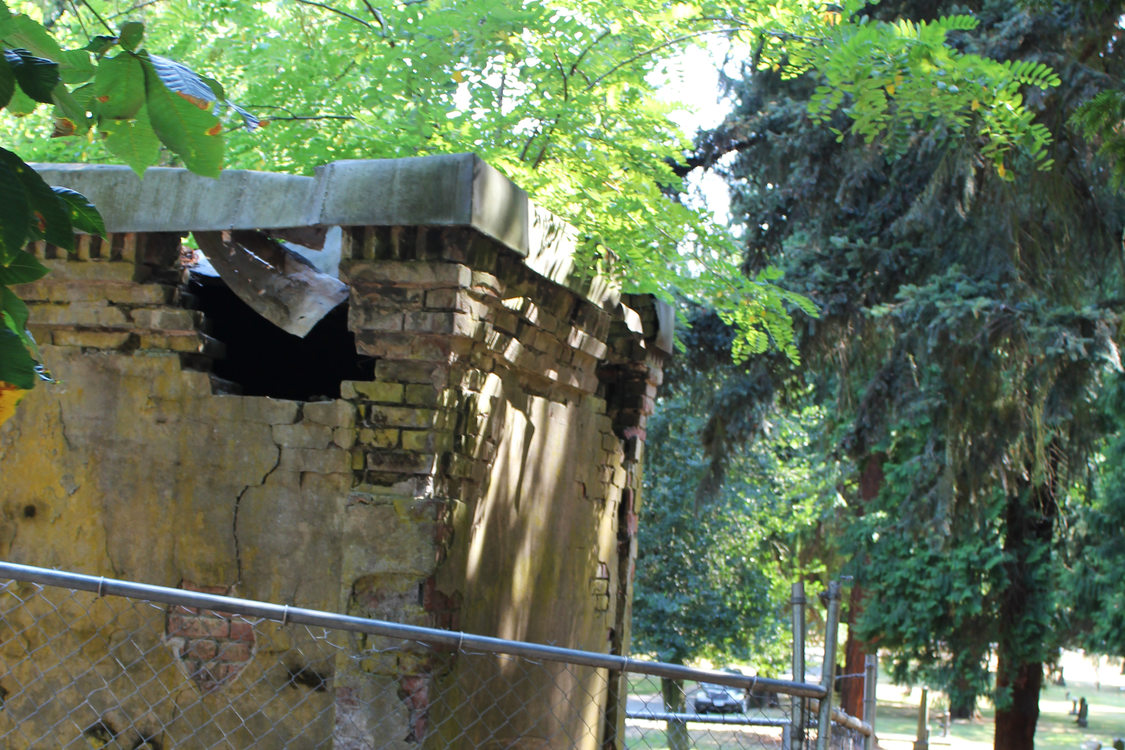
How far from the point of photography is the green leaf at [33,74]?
192 centimetres

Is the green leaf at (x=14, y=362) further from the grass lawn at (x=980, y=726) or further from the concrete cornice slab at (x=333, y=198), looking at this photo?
the grass lawn at (x=980, y=726)

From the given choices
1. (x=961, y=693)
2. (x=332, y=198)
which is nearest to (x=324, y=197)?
(x=332, y=198)

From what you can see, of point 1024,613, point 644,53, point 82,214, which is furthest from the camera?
point 1024,613

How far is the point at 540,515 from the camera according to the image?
504cm

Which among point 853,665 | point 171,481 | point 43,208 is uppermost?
point 43,208

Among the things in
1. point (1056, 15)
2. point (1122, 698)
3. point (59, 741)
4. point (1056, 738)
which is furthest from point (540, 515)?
point (1122, 698)

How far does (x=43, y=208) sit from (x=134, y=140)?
0.23 meters

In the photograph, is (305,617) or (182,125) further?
(305,617)

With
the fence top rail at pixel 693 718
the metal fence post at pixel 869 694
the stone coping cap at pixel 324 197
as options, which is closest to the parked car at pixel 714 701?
the fence top rail at pixel 693 718

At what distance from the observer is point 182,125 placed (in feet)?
6.68

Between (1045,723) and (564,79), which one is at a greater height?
(564,79)

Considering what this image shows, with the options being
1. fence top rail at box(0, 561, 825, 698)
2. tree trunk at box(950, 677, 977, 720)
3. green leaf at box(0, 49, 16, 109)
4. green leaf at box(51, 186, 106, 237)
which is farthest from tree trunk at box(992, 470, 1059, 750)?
green leaf at box(0, 49, 16, 109)

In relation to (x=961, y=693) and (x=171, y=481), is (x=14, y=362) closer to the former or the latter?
(x=171, y=481)

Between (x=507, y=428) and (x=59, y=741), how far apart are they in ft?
7.50
